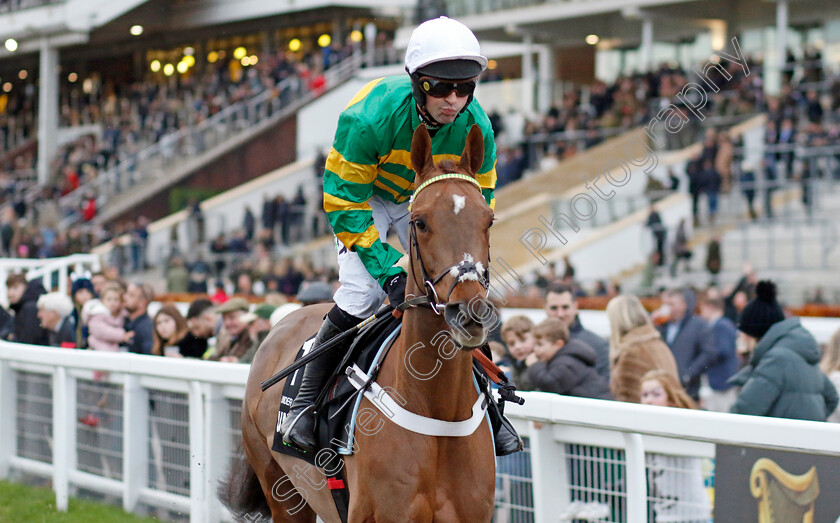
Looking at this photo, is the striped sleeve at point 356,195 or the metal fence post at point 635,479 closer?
the striped sleeve at point 356,195

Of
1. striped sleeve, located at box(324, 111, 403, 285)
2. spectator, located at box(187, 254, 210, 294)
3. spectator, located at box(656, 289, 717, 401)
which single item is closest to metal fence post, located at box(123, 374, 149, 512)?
striped sleeve, located at box(324, 111, 403, 285)

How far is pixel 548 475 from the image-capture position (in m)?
3.65

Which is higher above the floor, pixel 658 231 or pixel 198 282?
pixel 658 231

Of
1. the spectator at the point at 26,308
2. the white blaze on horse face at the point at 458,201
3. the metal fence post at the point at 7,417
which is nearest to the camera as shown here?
the white blaze on horse face at the point at 458,201

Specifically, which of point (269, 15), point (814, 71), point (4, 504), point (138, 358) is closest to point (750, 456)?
point (138, 358)

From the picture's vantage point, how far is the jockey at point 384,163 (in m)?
2.96

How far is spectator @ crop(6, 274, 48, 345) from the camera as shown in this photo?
7.72 meters

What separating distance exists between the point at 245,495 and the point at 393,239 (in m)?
11.7

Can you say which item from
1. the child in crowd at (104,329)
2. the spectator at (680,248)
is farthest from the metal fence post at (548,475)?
the spectator at (680,248)

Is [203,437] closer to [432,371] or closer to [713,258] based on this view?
[432,371]

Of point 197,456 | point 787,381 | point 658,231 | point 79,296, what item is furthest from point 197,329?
point 658,231

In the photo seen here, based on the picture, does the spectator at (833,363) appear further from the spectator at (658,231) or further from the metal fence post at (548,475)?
the spectator at (658,231)

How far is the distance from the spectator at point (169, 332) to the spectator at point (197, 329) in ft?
0.14

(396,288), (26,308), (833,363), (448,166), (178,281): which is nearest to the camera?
(448,166)
